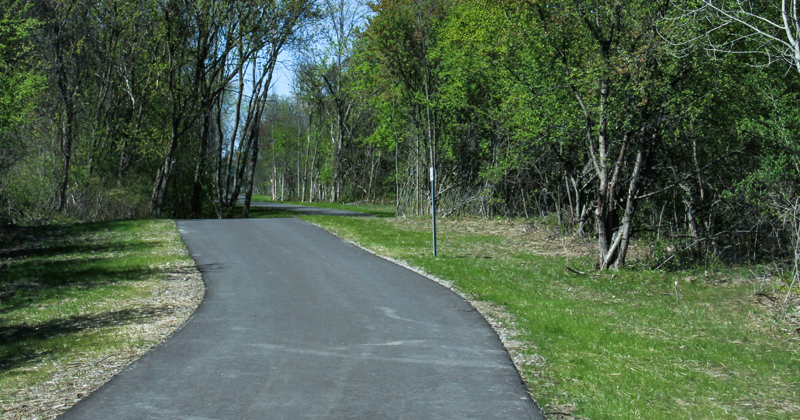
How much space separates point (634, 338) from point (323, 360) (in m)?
4.50

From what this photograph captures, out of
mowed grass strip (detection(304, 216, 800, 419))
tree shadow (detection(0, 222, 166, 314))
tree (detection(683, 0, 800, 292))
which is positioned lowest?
mowed grass strip (detection(304, 216, 800, 419))

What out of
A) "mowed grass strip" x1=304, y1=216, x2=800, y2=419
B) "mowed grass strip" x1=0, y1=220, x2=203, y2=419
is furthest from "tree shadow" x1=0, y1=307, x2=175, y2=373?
"mowed grass strip" x1=304, y1=216, x2=800, y2=419

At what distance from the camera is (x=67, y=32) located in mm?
30219

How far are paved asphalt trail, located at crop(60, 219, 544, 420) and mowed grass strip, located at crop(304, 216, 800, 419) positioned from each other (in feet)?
2.28

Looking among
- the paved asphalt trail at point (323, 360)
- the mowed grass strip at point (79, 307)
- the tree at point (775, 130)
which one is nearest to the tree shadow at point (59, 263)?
the mowed grass strip at point (79, 307)

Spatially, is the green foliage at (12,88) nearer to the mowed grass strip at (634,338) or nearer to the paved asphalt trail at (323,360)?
the paved asphalt trail at (323,360)

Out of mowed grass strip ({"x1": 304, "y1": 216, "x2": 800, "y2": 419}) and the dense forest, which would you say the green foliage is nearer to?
the dense forest

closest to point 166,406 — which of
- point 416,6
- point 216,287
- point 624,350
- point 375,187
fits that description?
point 624,350

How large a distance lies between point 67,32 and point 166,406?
95.4 ft

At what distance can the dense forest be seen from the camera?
14227 mm

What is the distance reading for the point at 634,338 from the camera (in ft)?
30.9

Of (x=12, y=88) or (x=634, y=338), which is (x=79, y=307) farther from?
(x=12, y=88)

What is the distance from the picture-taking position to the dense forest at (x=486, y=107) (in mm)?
14227

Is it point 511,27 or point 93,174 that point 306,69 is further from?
point 511,27
